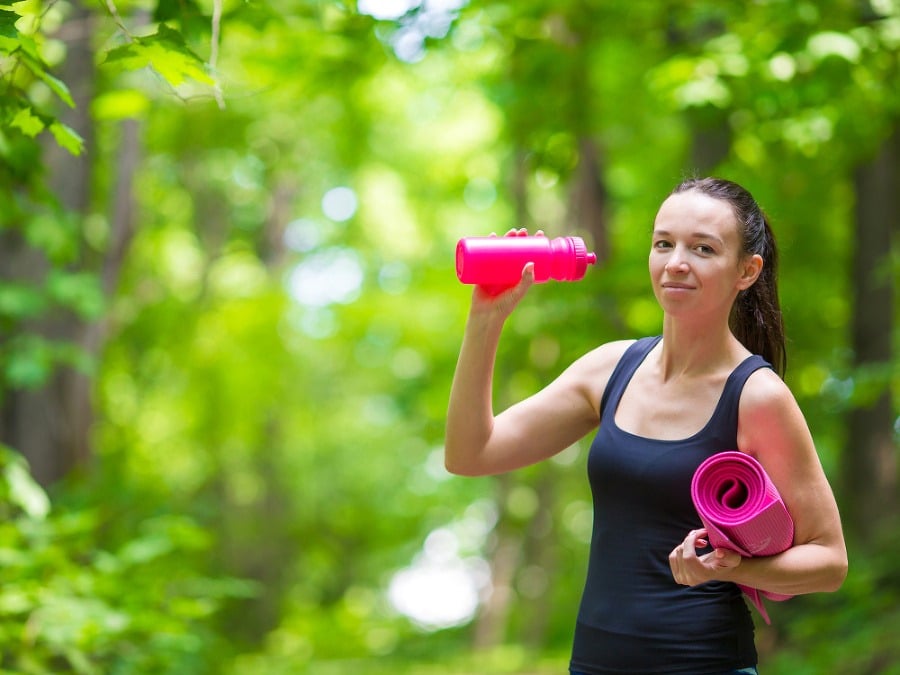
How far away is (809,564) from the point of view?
189cm

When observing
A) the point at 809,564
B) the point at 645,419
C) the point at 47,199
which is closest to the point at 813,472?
the point at 809,564

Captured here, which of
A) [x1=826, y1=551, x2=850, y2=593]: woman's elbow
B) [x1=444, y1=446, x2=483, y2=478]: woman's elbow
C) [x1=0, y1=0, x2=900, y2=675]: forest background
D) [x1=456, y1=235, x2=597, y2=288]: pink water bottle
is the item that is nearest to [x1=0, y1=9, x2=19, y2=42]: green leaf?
[x1=0, y1=0, x2=900, y2=675]: forest background

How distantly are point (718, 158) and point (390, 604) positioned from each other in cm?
1474

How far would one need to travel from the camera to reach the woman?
1.93 metres

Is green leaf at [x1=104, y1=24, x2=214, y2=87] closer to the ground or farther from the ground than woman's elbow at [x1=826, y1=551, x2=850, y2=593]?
farther from the ground

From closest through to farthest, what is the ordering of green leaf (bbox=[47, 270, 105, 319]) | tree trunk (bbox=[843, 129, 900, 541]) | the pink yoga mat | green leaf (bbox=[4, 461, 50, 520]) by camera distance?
1. the pink yoga mat
2. green leaf (bbox=[4, 461, 50, 520])
3. green leaf (bbox=[47, 270, 105, 319])
4. tree trunk (bbox=[843, 129, 900, 541])

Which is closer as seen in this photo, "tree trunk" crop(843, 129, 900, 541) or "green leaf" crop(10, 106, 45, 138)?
"green leaf" crop(10, 106, 45, 138)

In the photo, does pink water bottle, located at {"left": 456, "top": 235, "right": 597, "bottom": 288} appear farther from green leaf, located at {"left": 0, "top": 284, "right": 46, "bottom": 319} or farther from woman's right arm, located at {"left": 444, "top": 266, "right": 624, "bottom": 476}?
green leaf, located at {"left": 0, "top": 284, "right": 46, "bottom": 319}

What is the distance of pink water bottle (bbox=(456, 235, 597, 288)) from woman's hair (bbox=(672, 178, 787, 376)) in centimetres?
23

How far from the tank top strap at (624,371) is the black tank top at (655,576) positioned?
89 mm

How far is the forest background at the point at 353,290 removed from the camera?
5035 mm

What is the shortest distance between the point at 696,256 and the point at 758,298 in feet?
0.82

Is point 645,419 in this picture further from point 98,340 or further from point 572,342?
point 98,340

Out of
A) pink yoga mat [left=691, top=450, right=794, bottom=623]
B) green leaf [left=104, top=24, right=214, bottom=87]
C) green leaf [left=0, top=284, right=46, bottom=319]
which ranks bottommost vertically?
pink yoga mat [left=691, top=450, right=794, bottom=623]
